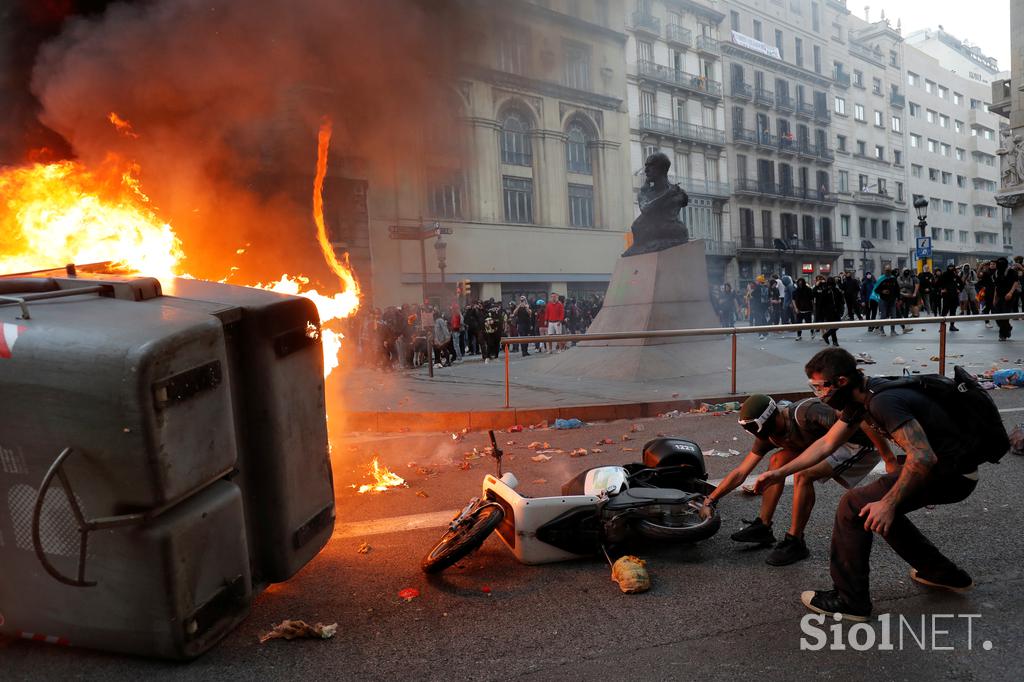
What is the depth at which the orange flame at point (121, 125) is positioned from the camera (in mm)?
5750

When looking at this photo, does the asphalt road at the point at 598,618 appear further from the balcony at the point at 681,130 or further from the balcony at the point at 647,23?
the balcony at the point at 647,23

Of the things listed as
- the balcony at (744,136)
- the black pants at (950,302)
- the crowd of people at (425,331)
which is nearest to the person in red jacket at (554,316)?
the crowd of people at (425,331)

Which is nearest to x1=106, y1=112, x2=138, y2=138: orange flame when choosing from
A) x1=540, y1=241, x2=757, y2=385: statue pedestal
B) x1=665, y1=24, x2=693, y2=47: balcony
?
x1=540, y1=241, x2=757, y2=385: statue pedestal

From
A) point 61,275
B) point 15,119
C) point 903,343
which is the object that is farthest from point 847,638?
point 903,343

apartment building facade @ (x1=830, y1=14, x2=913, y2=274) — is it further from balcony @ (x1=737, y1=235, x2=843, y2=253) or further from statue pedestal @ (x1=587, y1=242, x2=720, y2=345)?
statue pedestal @ (x1=587, y1=242, x2=720, y2=345)

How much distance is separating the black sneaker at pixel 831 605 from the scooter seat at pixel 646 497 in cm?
77

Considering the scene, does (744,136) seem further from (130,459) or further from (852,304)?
(130,459)

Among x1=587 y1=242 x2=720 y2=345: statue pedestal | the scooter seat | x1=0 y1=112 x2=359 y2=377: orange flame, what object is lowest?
the scooter seat

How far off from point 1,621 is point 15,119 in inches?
180

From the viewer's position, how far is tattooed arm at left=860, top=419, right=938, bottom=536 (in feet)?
8.61

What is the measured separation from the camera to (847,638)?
2678 mm

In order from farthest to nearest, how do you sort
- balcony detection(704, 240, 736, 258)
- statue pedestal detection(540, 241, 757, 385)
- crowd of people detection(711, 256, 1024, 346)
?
1. balcony detection(704, 240, 736, 258)
2. crowd of people detection(711, 256, 1024, 346)
3. statue pedestal detection(540, 241, 757, 385)

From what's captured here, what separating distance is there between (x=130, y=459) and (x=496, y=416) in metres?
5.57

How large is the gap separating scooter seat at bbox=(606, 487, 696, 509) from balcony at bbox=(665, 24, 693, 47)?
4112 cm
